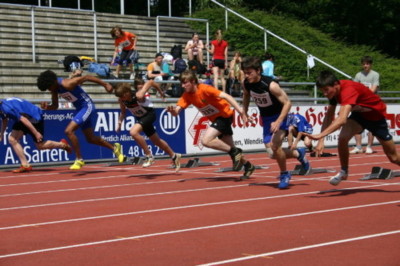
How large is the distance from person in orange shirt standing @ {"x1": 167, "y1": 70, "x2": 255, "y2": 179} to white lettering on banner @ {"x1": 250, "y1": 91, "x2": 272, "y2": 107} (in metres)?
1.32

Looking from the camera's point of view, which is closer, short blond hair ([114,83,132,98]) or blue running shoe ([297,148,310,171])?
blue running shoe ([297,148,310,171])

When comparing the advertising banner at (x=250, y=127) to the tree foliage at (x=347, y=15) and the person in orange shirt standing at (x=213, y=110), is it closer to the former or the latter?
the person in orange shirt standing at (x=213, y=110)

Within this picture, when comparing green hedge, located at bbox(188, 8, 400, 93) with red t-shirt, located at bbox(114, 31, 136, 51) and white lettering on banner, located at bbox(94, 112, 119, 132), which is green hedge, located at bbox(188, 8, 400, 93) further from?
white lettering on banner, located at bbox(94, 112, 119, 132)

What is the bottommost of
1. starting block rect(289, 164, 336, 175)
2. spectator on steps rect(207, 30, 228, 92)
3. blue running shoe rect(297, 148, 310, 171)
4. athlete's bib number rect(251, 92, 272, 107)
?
starting block rect(289, 164, 336, 175)

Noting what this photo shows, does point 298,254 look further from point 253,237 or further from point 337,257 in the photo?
point 253,237

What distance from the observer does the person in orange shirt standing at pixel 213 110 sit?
1355 cm

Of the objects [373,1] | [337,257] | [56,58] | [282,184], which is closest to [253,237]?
[337,257]

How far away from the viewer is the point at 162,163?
724 inches

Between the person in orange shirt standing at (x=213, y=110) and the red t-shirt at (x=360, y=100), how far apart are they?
311 cm

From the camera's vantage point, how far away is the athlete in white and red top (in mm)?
10438

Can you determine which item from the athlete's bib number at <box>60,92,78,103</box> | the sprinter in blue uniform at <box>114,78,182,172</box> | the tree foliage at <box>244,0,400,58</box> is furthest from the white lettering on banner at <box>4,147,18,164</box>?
the tree foliage at <box>244,0,400,58</box>

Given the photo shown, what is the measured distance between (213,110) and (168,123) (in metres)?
6.15

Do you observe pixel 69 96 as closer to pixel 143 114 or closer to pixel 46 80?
pixel 46 80

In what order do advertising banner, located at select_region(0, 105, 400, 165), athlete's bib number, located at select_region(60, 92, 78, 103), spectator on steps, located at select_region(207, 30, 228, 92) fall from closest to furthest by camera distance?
athlete's bib number, located at select_region(60, 92, 78, 103) < advertising banner, located at select_region(0, 105, 400, 165) < spectator on steps, located at select_region(207, 30, 228, 92)
